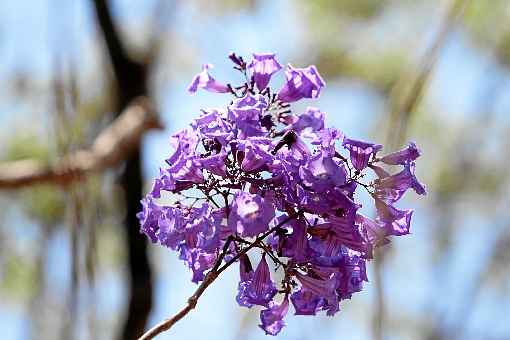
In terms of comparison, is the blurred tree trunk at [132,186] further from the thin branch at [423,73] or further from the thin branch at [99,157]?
the thin branch at [423,73]

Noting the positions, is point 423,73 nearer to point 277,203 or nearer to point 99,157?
point 277,203

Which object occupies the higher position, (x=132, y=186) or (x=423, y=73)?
(x=423, y=73)

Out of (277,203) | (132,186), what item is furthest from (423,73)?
(132,186)

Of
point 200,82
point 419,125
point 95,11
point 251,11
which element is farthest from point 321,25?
point 200,82

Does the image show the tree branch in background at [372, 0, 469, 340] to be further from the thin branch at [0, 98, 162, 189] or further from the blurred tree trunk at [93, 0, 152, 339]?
the blurred tree trunk at [93, 0, 152, 339]

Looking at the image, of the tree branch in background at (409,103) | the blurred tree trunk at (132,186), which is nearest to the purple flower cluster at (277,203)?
the tree branch in background at (409,103)

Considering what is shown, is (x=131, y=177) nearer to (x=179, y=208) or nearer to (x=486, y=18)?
(x=486, y=18)
